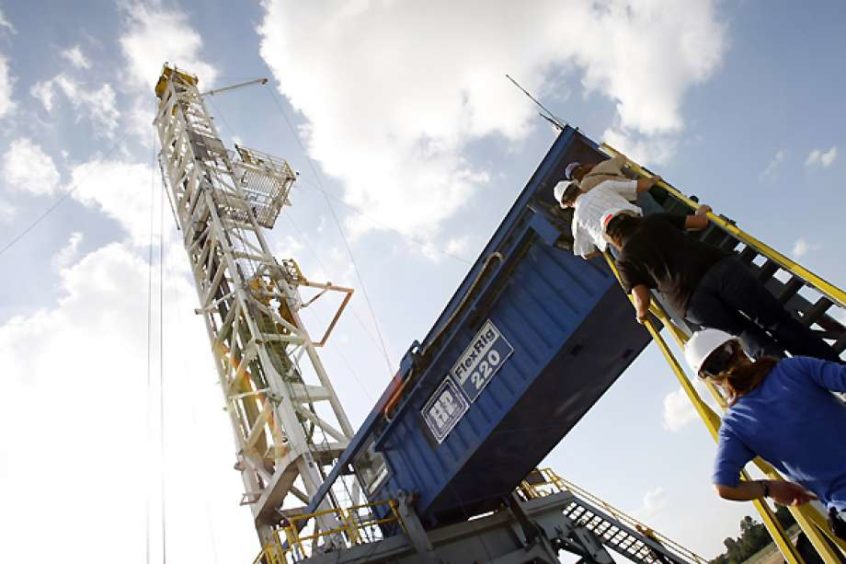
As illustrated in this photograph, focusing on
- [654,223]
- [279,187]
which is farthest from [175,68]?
[654,223]

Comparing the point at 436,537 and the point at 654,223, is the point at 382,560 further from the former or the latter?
the point at 654,223

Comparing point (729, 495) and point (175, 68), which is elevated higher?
point (175, 68)

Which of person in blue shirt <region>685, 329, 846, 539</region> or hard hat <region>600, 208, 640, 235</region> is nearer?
person in blue shirt <region>685, 329, 846, 539</region>

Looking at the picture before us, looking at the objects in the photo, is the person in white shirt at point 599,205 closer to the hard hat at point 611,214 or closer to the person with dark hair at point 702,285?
the hard hat at point 611,214

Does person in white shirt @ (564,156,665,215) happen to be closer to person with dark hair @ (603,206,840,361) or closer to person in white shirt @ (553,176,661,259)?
person in white shirt @ (553,176,661,259)

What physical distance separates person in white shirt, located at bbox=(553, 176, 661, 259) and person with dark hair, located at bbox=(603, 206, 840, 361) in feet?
0.80

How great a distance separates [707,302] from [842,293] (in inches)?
23.4

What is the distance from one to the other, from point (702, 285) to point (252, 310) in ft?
33.5

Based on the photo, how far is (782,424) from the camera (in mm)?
1974

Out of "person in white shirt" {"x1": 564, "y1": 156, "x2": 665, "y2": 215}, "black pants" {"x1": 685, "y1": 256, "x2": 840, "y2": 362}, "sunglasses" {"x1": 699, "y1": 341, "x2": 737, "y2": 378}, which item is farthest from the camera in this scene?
"person in white shirt" {"x1": 564, "y1": 156, "x2": 665, "y2": 215}

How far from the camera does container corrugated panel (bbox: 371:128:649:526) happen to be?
5508 millimetres

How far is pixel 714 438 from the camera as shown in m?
2.60

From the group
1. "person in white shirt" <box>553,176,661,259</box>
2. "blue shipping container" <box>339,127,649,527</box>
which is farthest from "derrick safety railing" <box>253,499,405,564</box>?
"person in white shirt" <box>553,176,661,259</box>

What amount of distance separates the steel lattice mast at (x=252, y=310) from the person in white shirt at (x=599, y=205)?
21.0ft
